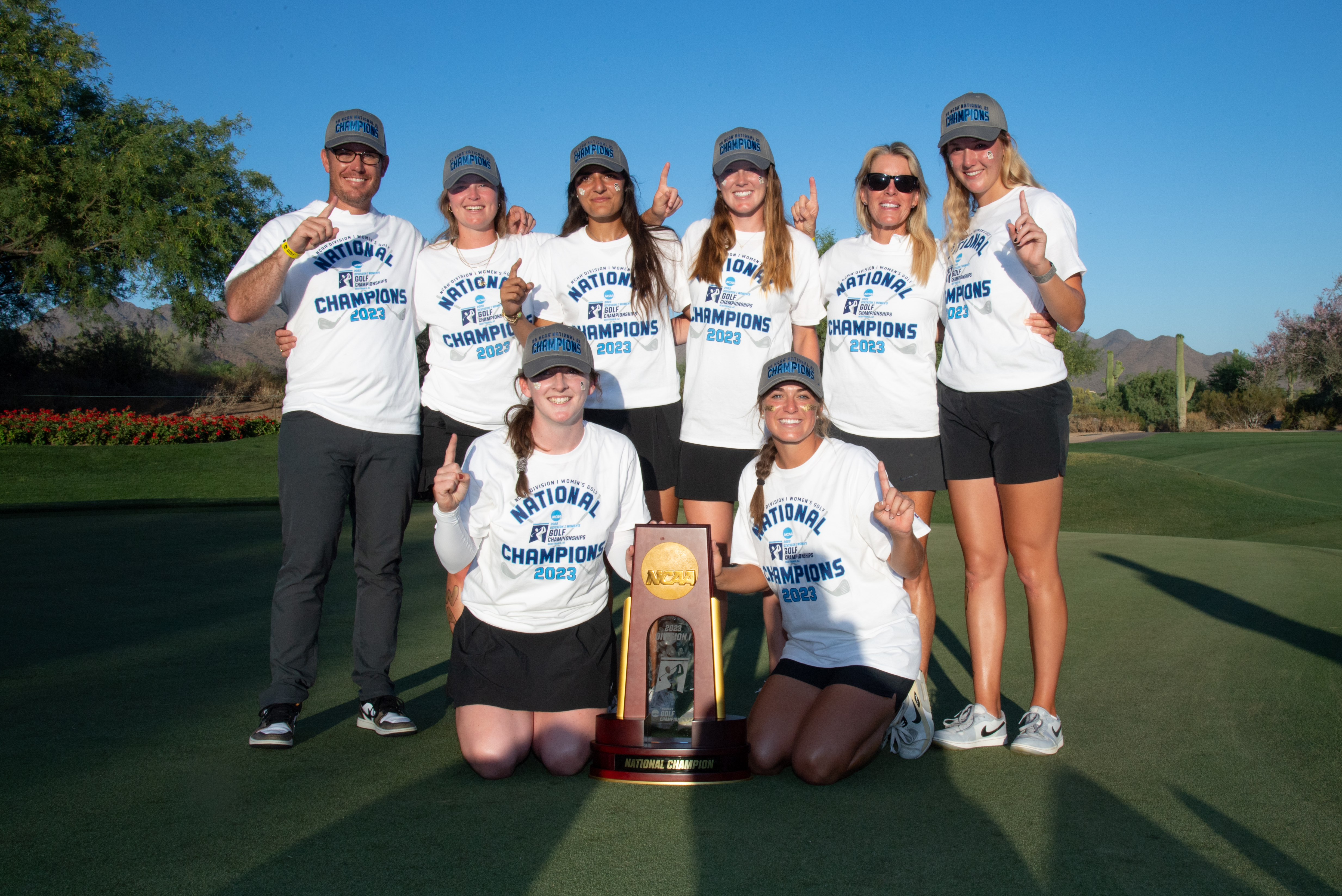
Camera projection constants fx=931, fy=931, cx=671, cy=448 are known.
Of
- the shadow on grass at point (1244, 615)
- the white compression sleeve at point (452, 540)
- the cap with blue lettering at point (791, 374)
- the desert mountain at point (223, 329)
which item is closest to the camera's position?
the white compression sleeve at point (452, 540)

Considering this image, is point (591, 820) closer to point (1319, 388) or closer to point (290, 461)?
point (290, 461)

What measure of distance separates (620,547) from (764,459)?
2.13 ft

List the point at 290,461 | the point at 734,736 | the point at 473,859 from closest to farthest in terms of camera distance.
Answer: the point at 473,859
the point at 734,736
the point at 290,461

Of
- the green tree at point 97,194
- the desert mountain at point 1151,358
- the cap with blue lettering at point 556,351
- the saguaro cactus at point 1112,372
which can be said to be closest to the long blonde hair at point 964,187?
the cap with blue lettering at point 556,351

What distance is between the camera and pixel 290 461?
144 inches

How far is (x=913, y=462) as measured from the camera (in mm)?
3822

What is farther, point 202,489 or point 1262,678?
point 202,489

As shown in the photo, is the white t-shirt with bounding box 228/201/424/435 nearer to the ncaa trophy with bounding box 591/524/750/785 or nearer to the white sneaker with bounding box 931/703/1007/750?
the ncaa trophy with bounding box 591/524/750/785

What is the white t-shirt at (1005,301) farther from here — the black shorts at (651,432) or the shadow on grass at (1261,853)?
the shadow on grass at (1261,853)

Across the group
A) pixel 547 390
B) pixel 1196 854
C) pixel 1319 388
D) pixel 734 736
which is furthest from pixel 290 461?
pixel 1319 388

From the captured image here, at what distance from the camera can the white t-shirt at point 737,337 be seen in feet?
12.8

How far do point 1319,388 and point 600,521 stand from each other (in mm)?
36506

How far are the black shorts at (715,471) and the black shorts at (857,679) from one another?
2.76 ft

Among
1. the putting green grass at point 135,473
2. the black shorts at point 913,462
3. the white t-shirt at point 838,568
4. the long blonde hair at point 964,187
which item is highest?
the long blonde hair at point 964,187
